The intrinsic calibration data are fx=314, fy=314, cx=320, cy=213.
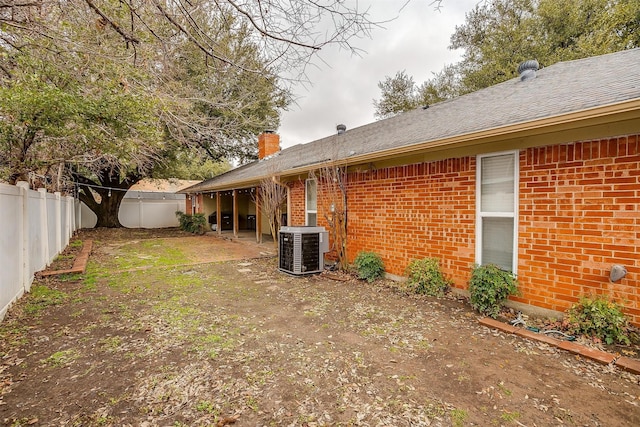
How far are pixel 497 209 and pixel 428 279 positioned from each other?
1483 mm

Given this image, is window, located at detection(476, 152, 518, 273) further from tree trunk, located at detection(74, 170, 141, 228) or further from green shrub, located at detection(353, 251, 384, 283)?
tree trunk, located at detection(74, 170, 141, 228)

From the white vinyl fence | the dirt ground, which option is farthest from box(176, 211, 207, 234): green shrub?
the dirt ground

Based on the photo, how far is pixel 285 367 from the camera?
2.99 meters

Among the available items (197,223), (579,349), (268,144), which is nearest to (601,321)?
(579,349)

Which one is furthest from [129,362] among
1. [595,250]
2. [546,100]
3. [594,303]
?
[546,100]

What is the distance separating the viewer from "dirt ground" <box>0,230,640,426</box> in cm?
233

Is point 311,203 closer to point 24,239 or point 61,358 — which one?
point 24,239

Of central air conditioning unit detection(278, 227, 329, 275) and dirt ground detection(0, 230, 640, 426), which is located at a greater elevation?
central air conditioning unit detection(278, 227, 329, 275)

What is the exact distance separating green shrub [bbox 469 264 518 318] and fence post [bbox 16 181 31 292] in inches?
266

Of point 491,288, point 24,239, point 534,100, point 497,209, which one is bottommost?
point 491,288

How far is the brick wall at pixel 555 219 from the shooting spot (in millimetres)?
3305

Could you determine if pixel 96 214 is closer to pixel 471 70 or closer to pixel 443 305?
pixel 443 305

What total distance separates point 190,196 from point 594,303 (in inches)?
768

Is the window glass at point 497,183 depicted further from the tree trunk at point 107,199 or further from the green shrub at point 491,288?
the tree trunk at point 107,199
